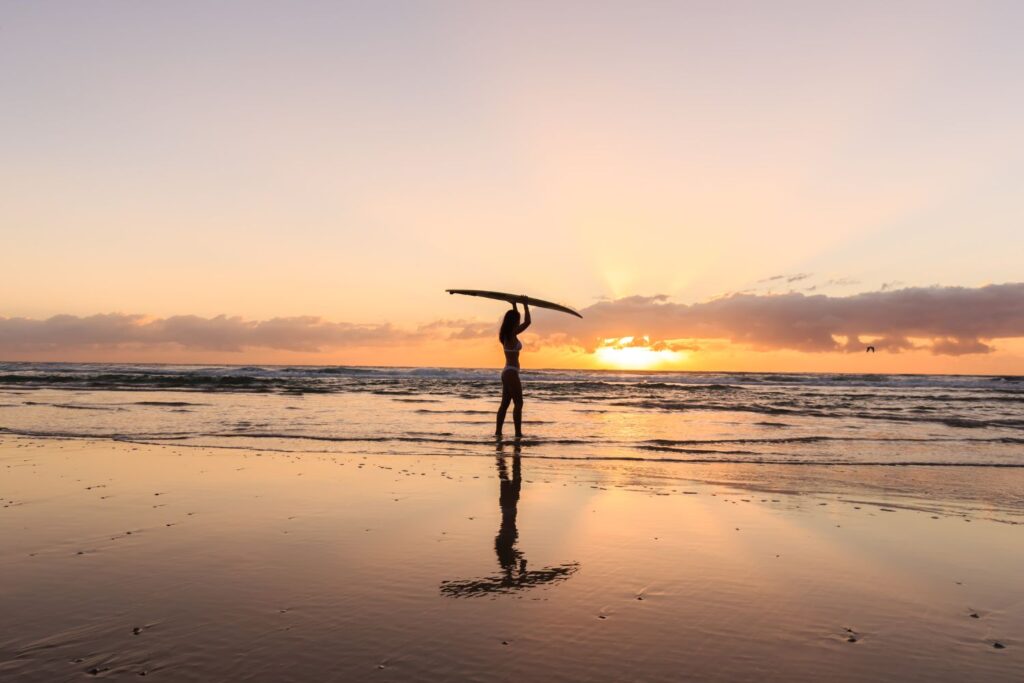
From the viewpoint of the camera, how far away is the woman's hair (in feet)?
47.7

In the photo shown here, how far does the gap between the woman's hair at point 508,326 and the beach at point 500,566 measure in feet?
10.7

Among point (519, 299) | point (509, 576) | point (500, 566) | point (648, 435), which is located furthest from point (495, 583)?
point (648, 435)

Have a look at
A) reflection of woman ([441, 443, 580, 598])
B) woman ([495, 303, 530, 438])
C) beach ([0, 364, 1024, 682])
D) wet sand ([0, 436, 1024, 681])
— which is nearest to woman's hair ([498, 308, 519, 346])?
woman ([495, 303, 530, 438])

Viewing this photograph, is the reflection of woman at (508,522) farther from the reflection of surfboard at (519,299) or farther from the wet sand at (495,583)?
the reflection of surfboard at (519,299)

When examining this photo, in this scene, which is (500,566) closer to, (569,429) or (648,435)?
(648,435)

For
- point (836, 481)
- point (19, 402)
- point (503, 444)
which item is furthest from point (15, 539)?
point (19, 402)

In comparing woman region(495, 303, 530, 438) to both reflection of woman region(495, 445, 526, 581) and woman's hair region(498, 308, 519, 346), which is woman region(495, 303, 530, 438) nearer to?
woman's hair region(498, 308, 519, 346)

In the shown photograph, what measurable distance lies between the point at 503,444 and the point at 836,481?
21.4ft

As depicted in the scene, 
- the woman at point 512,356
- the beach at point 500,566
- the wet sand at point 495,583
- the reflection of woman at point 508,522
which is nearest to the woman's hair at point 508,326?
the woman at point 512,356

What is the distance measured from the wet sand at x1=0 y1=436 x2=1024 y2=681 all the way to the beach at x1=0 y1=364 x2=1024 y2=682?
0.07ft

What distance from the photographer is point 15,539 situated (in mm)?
5875

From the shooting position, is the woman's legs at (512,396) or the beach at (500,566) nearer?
the beach at (500,566)

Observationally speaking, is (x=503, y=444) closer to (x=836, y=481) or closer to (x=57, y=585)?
(x=836, y=481)

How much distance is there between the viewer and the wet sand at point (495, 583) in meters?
3.58
